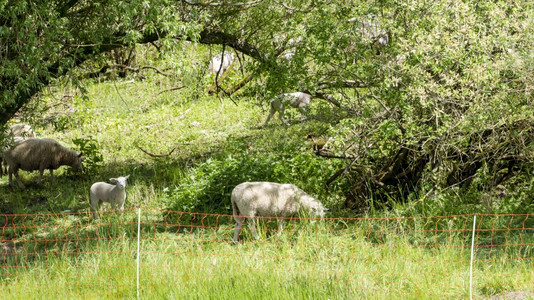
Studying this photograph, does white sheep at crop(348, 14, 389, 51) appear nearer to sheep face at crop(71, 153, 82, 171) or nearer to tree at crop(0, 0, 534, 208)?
tree at crop(0, 0, 534, 208)

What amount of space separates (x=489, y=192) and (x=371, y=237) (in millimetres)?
2251

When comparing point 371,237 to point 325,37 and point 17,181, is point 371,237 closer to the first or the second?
point 325,37

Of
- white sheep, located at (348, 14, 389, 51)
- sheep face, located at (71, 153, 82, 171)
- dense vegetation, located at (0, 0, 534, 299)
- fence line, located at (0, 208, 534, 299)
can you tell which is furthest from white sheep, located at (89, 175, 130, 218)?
white sheep, located at (348, 14, 389, 51)

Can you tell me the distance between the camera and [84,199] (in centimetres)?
1140

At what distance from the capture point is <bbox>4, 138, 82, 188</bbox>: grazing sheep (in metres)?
12.6

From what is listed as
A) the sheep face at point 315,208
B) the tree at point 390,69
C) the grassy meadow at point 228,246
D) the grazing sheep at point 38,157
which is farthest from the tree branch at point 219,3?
the grazing sheep at point 38,157

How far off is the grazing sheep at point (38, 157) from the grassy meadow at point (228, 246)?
0.96 ft

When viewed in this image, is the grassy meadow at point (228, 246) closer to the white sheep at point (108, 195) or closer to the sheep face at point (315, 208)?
the sheep face at point (315, 208)

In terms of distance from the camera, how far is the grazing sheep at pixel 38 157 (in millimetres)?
12594

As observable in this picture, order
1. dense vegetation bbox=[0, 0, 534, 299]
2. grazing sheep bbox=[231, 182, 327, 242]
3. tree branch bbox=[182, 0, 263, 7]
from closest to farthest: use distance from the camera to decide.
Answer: dense vegetation bbox=[0, 0, 534, 299]
grazing sheep bbox=[231, 182, 327, 242]
tree branch bbox=[182, 0, 263, 7]

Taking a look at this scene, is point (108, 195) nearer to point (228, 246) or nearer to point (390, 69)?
point (228, 246)

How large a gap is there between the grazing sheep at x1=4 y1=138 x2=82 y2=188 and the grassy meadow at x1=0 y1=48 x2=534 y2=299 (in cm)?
29

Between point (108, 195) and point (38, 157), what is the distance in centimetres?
356

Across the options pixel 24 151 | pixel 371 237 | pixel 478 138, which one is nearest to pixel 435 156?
pixel 478 138
